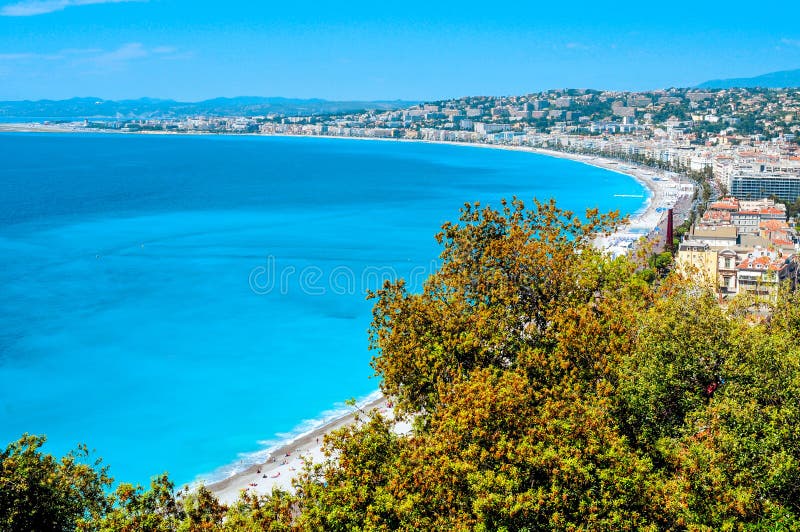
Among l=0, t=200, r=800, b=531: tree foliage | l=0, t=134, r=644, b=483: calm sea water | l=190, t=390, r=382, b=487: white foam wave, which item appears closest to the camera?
l=0, t=200, r=800, b=531: tree foliage

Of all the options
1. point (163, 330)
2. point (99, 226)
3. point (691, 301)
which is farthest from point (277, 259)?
point (691, 301)

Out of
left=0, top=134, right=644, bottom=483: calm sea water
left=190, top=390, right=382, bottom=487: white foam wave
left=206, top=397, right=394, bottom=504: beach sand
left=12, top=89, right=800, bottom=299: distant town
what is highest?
left=12, top=89, right=800, bottom=299: distant town

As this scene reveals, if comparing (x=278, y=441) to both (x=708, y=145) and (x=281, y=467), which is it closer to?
(x=281, y=467)

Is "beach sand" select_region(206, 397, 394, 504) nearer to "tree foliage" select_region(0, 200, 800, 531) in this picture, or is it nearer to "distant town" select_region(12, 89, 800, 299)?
"tree foliage" select_region(0, 200, 800, 531)

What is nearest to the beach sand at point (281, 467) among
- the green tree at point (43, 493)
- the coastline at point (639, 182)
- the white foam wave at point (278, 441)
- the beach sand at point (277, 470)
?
the beach sand at point (277, 470)

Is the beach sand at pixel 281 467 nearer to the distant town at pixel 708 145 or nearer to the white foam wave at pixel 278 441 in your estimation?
the white foam wave at pixel 278 441

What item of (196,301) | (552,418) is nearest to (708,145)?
(196,301)

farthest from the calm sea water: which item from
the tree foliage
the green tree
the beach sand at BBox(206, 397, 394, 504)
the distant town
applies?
the distant town

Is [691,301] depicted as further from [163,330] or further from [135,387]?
[163,330]
